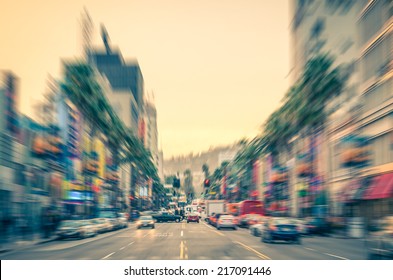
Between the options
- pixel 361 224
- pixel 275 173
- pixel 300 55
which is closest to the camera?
pixel 361 224

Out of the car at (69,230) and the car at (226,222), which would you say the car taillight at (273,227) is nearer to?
the car at (69,230)

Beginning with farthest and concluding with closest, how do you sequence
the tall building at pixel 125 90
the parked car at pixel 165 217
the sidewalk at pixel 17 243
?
the tall building at pixel 125 90 → the parked car at pixel 165 217 → the sidewalk at pixel 17 243

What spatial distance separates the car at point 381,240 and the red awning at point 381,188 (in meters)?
29.2

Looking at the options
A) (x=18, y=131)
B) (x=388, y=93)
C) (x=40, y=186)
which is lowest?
(x=40, y=186)

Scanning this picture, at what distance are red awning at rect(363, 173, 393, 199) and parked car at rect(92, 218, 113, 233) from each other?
89.2ft

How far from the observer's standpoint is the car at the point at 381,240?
18.8 m

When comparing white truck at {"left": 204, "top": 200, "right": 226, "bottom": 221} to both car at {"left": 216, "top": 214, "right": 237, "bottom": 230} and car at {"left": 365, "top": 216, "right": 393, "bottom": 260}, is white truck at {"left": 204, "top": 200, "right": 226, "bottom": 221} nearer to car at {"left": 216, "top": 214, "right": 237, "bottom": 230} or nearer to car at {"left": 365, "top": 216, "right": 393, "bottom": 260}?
car at {"left": 216, "top": 214, "right": 237, "bottom": 230}

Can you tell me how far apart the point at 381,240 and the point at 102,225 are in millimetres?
39811

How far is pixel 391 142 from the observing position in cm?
5144

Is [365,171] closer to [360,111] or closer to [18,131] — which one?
[360,111]

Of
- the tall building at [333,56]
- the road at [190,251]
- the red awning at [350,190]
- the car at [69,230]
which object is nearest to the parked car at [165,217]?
the tall building at [333,56]

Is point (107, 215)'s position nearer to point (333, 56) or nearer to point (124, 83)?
point (333, 56)
